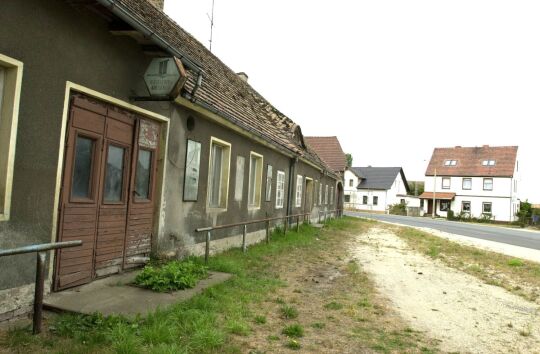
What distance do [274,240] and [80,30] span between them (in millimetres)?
8915

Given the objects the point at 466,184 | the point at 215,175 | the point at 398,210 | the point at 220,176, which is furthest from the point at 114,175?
the point at 466,184

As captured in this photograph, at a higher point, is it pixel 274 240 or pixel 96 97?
pixel 96 97

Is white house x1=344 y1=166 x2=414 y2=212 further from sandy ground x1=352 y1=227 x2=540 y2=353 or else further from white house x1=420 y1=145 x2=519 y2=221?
sandy ground x1=352 y1=227 x2=540 y2=353

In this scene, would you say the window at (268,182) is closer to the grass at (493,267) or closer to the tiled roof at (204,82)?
the tiled roof at (204,82)

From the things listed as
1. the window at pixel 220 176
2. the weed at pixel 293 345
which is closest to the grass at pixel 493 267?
the weed at pixel 293 345

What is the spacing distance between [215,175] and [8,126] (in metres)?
5.50

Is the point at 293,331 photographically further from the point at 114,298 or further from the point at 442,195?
the point at 442,195

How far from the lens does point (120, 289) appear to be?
5410mm

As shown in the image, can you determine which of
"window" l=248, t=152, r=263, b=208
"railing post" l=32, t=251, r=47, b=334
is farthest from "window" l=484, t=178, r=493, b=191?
"railing post" l=32, t=251, r=47, b=334

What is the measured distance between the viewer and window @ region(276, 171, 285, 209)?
14.0 meters

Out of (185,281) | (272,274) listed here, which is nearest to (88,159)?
(185,281)

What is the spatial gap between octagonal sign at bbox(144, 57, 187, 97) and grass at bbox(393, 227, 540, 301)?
286 inches

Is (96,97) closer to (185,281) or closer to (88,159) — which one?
(88,159)

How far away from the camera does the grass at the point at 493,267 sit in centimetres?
877
